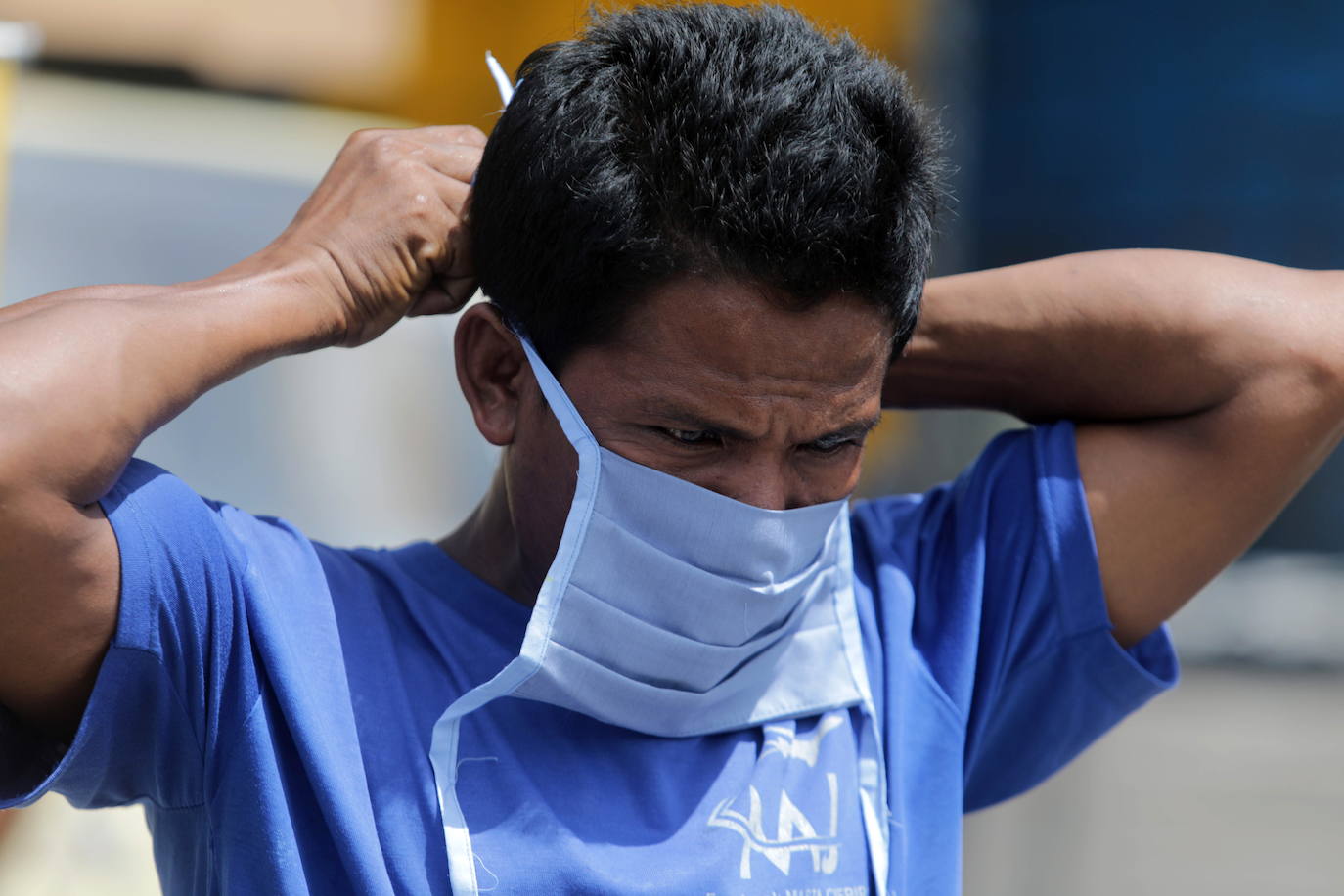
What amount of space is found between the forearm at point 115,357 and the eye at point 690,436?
1.37 feet

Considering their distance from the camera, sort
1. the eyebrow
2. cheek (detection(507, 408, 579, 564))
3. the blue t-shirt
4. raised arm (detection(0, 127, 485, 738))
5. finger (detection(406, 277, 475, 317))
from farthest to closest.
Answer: finger (detection(406, 277, 475, 317)) < cheek (detection(507, 408, 579, 564)) < the eyebrow < the blue t-shirt < raised arm (detection(0, 127, 485, 738))

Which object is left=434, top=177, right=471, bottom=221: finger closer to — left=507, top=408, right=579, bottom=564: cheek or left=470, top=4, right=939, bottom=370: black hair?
left=470, top=4, right=939, bottom=370: black hair

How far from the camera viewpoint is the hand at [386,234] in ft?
5.50

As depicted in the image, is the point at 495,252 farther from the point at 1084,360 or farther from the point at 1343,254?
the point at 1343,254

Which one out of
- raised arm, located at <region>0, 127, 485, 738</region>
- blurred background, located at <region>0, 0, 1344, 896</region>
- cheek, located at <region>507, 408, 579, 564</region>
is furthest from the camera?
blurred background, located at <region>0, 0, 1344, 896</region>

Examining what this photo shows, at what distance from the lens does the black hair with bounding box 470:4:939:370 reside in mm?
1542

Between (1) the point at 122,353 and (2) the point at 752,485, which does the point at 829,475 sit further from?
(1) the point at 122,353

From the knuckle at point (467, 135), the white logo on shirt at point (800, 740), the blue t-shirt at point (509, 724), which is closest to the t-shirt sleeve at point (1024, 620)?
the blue t-shirt at point (509, 724)

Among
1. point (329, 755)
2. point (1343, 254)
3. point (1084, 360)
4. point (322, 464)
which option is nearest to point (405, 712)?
point (329, 755)

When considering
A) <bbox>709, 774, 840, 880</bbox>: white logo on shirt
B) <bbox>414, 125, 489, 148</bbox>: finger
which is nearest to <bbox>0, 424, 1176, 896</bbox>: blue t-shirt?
<bbox>709, 774, 840, 880</bbox>: white logo on shirt

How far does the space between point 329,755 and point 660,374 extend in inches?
21.4

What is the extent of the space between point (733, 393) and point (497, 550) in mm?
431

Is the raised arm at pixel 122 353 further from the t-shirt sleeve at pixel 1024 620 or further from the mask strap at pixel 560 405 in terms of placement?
the t-shirt sleeve at pixel 1024 620

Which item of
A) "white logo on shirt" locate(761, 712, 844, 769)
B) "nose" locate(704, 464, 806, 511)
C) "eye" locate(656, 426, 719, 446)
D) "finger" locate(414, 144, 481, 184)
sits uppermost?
"finger" locate(414, 144, 481, 184)
